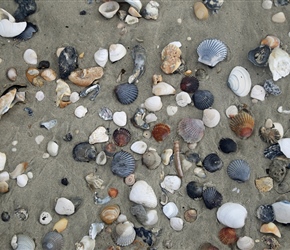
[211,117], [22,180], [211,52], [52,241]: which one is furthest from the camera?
[211,52]

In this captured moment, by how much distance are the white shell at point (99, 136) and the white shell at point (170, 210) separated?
2.11 feet

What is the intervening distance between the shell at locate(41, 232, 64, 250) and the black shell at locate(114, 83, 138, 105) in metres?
1.06

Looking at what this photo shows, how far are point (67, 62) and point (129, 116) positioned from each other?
2.07ft

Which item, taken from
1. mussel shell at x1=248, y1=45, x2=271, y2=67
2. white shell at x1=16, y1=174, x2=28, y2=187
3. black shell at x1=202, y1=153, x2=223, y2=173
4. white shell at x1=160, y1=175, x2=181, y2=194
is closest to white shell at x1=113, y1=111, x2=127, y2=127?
white shell at x1=160, y1=175, x2=181, y2=194

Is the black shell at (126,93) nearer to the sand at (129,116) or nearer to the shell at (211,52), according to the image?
the sand at (129,116)

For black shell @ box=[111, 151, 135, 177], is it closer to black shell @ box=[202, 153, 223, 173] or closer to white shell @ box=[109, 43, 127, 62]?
black shell @ box=[202, 153, 223, 173]

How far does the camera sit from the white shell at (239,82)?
11.3 ft

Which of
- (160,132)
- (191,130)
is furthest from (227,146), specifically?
(160,132)

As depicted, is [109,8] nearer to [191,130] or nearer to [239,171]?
[191,130]

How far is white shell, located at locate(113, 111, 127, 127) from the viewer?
3.38m

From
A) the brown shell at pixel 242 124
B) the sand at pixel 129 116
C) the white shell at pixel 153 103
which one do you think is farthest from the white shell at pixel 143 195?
the brown shell at pixel 242 124

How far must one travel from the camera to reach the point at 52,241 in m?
3.15

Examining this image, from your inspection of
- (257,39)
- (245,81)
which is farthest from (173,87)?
(257,39)

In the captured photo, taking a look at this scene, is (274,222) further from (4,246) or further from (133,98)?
(4,246)
